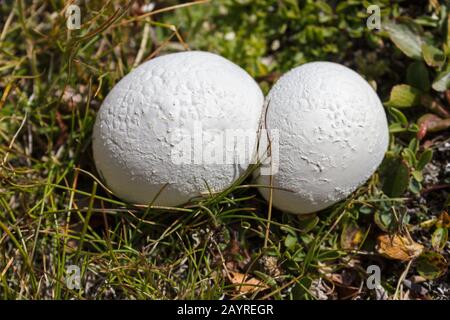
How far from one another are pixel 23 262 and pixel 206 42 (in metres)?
1.16

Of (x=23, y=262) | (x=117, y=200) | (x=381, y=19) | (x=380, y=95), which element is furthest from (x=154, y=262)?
(x=381, y=19)

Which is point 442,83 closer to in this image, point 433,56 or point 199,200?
point 433,56

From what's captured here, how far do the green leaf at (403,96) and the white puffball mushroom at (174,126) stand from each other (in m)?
0.58

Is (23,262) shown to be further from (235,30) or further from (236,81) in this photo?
(235,30)

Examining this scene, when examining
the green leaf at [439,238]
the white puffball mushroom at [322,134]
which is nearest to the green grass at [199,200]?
the green leaf at [439,238]

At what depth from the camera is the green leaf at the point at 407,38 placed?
2002 millimetres

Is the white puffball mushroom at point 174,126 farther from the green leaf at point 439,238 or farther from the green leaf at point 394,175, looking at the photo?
the green leaf at point 439,238

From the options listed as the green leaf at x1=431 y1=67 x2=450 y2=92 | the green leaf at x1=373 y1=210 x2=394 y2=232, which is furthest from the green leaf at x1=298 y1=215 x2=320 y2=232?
the green leaf at x1=431 y1=67 x2=450 y2=92

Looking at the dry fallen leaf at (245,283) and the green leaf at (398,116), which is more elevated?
the green leaf at (398,116)

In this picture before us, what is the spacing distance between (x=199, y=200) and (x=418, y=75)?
3.34 feet

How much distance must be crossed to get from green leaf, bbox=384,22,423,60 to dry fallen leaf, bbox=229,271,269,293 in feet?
3.50

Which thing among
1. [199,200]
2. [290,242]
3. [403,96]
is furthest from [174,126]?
[403,96]

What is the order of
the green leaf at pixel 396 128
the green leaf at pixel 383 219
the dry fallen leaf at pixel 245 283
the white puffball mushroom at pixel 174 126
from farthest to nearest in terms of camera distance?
the green leaf at pixel 396 128
the green leaf at pixel 383 219
the dry fallen leaf at pixel 245 283
the white puffball mushroom at pixel 174 126

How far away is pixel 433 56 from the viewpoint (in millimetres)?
1953
